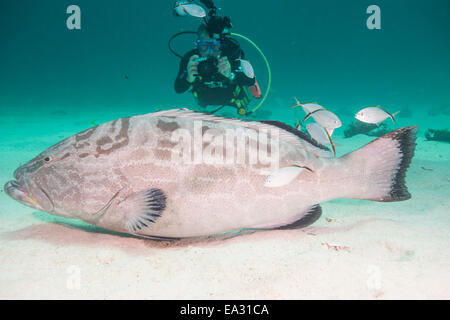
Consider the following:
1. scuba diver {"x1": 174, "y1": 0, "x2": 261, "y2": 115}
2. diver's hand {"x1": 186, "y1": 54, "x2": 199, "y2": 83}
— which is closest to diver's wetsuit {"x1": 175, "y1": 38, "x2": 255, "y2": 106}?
scuba diver {"x1": 174, "y1": 0, "x2": 261, "y2": 115}

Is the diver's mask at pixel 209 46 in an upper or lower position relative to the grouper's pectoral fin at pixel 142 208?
upper

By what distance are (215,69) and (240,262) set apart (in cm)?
519

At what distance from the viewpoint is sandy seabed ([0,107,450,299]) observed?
65.8 inches

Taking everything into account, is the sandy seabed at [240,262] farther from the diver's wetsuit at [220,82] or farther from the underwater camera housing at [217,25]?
the underwater camera housing at [217,25]

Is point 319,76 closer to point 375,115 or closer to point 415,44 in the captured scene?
point 415,44

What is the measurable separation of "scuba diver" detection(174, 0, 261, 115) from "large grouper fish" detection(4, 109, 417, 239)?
12.7 feet

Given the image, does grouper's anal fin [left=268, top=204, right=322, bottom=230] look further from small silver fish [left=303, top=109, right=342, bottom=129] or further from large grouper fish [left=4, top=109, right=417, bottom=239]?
small silver fish [left=303, top=109, right=342, bottom=129]

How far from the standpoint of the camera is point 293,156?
242 cm

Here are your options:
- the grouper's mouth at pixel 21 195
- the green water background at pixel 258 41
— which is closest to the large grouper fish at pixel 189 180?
Answer: the grouper's mouth at pixel 21 195

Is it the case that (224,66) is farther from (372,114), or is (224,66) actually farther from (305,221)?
(305,221)

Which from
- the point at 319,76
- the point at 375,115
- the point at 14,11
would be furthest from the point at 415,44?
the point at 14,11

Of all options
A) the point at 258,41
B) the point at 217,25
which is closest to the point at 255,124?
the point at 217,25

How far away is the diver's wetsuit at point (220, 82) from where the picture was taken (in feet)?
21.2

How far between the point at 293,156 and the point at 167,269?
1476 millimetres
